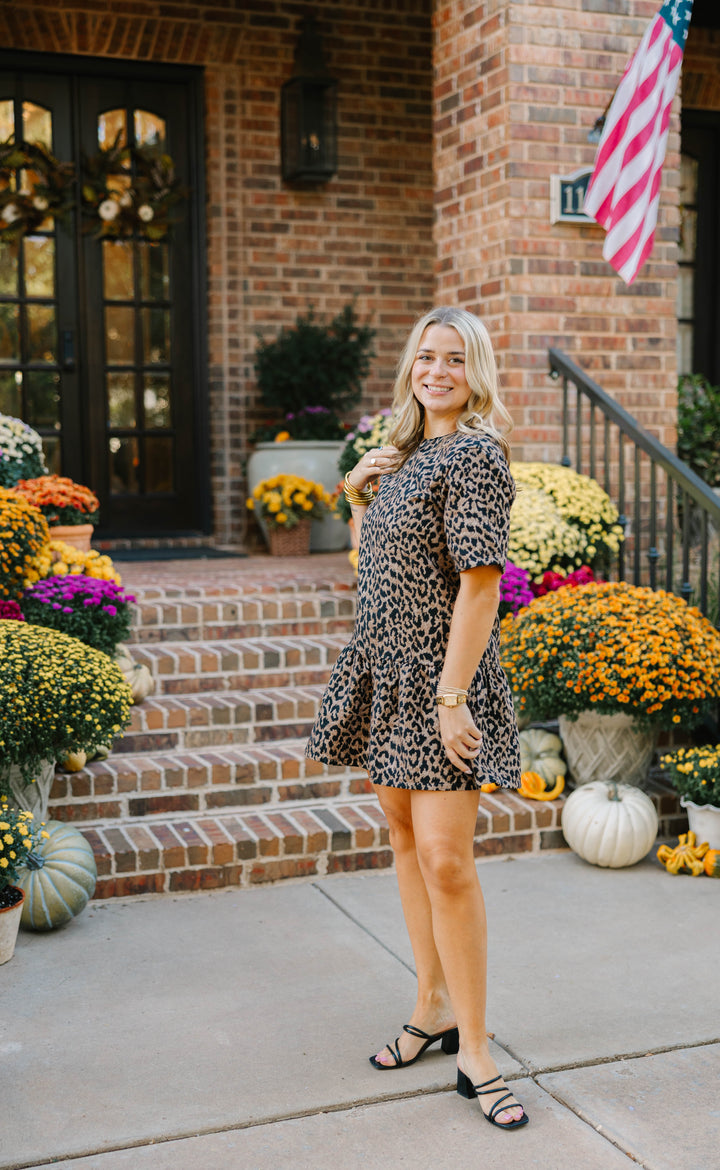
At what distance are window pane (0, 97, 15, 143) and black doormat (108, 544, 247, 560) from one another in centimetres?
243

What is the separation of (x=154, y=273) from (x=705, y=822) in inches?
191

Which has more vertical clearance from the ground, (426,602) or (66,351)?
(66,351)

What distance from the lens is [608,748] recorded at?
4.42 metres

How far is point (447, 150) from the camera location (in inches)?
236

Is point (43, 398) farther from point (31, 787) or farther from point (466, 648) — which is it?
point (466, 648)

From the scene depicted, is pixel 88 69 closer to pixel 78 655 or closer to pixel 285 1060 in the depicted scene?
pixel 78 655

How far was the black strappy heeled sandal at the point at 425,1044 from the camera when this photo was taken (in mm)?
2715

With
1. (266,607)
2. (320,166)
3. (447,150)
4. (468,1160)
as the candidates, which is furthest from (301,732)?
(320,166)

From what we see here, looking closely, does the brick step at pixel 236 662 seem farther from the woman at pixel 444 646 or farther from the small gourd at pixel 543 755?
the woman at pixel 444 646

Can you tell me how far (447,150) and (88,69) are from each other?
239 cm

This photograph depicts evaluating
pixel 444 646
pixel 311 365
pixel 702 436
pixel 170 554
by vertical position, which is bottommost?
pixel 170 554

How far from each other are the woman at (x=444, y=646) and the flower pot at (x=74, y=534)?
2.99 meters

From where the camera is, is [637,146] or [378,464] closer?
[378,464]

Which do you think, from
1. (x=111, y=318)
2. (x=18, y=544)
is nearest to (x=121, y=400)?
(x=111, y=318)
